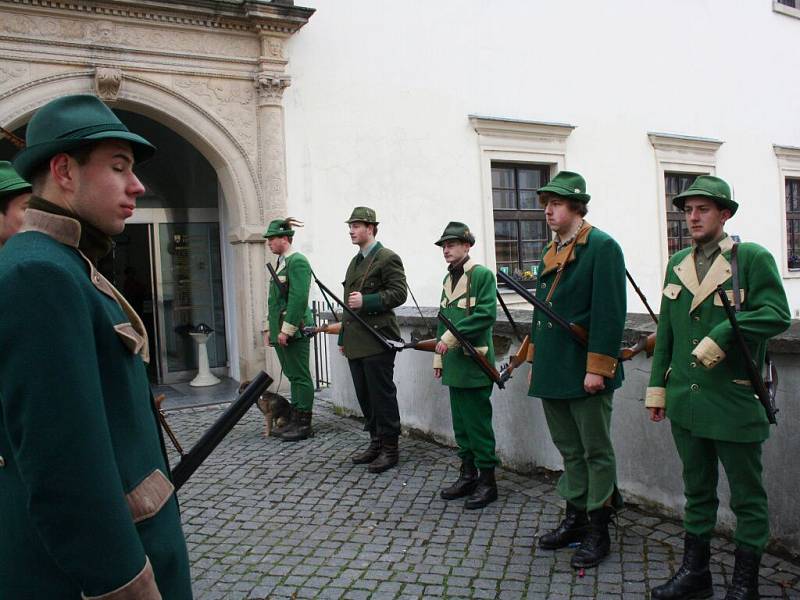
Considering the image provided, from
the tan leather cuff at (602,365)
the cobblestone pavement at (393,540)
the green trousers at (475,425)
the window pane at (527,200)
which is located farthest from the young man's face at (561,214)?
the window pane at (527,200)

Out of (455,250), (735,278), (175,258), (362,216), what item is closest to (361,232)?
(362,216)

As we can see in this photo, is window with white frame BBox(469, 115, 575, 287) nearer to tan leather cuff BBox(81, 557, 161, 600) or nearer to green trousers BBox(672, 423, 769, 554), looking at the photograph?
green trousers BBox(672, 423, 769, 554)

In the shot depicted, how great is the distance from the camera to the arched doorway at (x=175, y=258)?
35.2 feet

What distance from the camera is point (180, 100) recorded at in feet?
29.0

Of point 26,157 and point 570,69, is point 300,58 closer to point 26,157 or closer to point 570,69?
point 570,69

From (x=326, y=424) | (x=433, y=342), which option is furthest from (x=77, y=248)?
(x=326, y=424)

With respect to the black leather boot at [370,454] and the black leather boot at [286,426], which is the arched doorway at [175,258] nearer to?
the black leather boot at [286,426]

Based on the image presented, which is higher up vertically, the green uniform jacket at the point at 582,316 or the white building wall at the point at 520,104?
the white building wall at the point at 520,104

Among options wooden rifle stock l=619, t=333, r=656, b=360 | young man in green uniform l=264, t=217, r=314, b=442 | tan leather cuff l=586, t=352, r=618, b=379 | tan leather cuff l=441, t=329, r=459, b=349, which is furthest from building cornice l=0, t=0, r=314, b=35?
tan leather cuff l=586, t=352, r=618, b=379

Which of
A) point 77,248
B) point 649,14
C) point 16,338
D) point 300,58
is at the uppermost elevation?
point 649,14

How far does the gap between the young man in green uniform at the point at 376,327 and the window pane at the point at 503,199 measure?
649 cm

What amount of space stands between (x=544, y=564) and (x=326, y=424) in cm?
393

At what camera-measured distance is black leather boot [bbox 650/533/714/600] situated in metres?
3.12

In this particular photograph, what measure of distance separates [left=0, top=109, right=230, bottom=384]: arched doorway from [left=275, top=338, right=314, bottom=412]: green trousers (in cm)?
443
